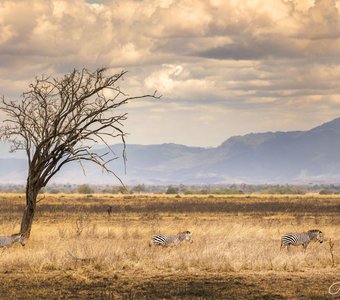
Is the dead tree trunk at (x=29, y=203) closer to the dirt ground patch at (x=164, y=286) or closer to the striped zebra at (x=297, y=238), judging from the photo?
the dirt ground patch at (x=164, y=286)

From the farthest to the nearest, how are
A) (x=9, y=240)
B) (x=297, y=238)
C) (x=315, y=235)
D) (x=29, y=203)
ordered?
(x=315, y=235), (x=29, y=203), (x=297, y=238), (x=9, y=240)

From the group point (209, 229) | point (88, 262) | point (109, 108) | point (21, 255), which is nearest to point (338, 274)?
point (88, 262)

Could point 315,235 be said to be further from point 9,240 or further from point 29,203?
point 9,240

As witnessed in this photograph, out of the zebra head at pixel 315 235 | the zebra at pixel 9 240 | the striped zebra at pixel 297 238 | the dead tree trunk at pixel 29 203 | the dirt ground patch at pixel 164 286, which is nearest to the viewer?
the dirt ground patch at pixel 164 286

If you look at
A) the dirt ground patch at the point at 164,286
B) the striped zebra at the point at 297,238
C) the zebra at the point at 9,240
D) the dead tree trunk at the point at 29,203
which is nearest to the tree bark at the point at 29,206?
the dead tree trunk at the point at 29,203

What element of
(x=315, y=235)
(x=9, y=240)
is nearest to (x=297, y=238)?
(x=315, y=235)

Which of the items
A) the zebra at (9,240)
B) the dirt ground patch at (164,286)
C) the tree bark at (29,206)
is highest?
the tree bark at (29,206)

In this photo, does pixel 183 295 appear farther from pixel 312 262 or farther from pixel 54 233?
pixel 54 233

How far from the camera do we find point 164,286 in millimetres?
17625

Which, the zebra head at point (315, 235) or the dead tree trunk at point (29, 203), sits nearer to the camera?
the dead tree trunk at point (29, 203)

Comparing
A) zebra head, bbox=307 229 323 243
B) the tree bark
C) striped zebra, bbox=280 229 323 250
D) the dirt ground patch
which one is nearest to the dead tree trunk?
the tree bark

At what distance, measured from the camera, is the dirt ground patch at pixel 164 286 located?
1638cm

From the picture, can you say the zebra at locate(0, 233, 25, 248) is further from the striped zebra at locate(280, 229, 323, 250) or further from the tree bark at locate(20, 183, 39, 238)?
the striped zebra at locate(280, 229, 323, 250)

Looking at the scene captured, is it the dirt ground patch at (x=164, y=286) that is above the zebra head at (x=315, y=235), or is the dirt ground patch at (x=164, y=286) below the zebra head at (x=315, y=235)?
below
